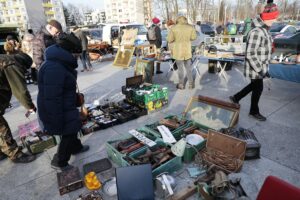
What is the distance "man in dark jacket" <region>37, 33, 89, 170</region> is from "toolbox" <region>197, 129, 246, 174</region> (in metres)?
1.69

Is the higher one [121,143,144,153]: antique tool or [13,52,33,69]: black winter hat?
[13,52,33,69]: black winter hat

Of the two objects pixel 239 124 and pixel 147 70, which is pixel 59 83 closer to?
pixel 239 124

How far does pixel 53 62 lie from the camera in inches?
91.8

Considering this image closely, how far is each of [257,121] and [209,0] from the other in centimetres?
3299

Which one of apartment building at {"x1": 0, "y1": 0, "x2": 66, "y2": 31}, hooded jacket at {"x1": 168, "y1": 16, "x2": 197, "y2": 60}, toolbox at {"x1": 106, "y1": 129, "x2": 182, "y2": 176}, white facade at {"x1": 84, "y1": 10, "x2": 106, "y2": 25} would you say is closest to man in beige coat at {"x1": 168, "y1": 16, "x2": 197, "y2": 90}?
hooded jacket at {"x1": 168, "y1": 16, "x2": 197, "y2": 60}

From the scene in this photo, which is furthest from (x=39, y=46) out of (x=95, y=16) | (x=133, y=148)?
(x=95, y=16)

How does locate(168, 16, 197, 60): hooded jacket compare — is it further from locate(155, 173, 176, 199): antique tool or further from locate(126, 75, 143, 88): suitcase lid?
locate(155, 173, 176, 199): antique tool

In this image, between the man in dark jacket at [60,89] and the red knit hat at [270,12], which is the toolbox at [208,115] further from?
the man in dark jacket at [60,89]

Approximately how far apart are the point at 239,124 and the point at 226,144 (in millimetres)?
1315

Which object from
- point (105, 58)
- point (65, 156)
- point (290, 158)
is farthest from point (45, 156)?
point (105, 58)

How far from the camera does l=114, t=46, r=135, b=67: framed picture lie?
9.63 m

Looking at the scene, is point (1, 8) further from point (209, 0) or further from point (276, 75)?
point (276, 75)

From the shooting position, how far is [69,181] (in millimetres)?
2639

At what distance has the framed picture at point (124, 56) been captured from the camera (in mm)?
9633
